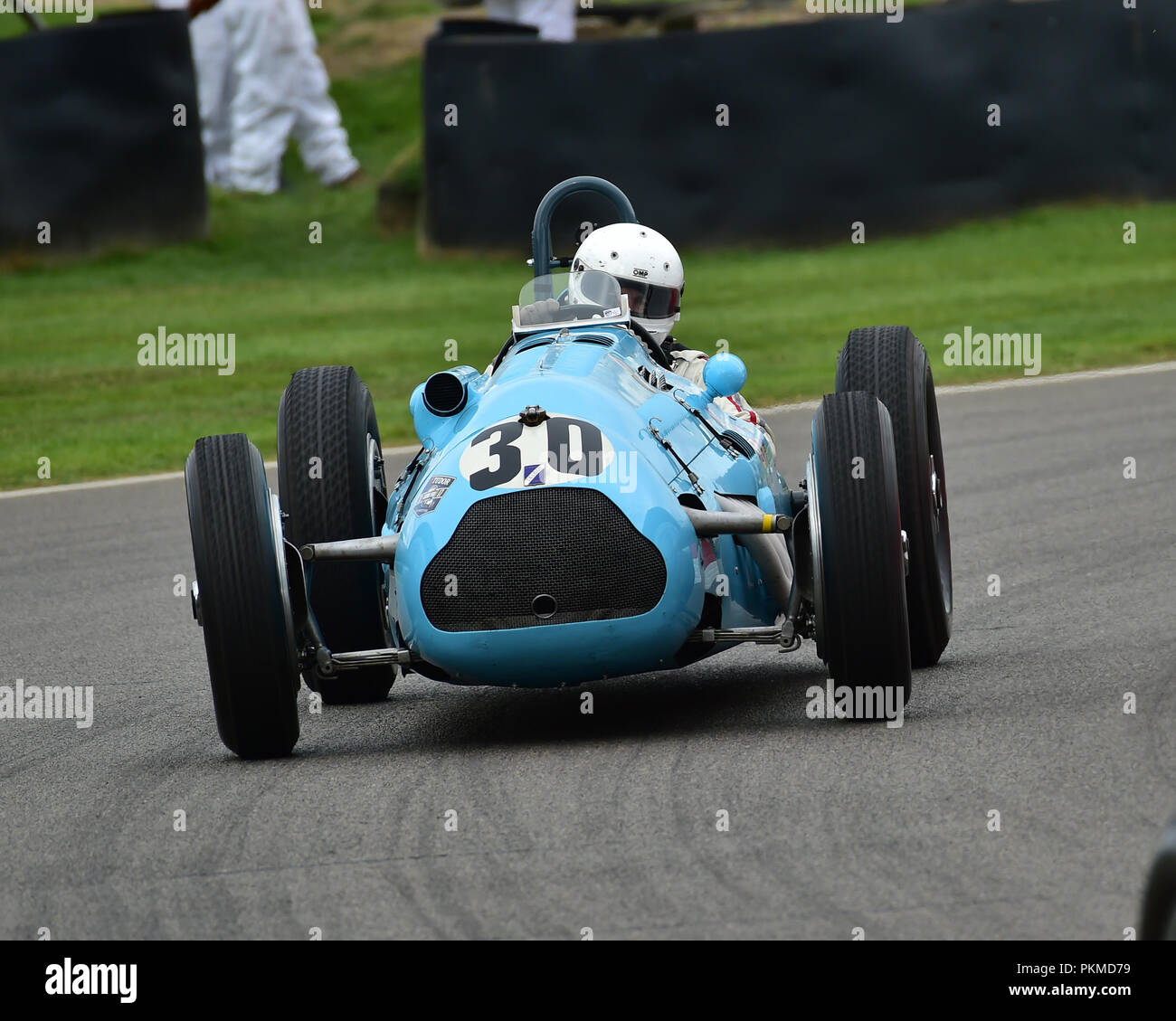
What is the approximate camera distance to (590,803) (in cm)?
564

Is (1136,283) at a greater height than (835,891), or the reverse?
(1136,283)

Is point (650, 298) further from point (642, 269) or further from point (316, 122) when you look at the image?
point (316, 122)

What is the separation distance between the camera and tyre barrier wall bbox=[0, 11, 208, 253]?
70.3 ft

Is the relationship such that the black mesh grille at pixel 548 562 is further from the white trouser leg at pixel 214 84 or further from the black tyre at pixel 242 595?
the white trouser leg at pixel 214 84

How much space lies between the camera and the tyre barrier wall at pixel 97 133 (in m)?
21.4

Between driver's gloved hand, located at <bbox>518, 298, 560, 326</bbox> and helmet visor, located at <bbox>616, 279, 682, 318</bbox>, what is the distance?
1.64 ft

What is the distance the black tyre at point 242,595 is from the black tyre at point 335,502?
688mm

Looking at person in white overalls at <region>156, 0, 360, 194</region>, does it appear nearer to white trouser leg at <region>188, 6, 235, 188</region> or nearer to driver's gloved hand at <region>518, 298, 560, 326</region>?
white trouser leg at <region>188, 6, 235, 188</region>

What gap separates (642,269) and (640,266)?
0.01 meters

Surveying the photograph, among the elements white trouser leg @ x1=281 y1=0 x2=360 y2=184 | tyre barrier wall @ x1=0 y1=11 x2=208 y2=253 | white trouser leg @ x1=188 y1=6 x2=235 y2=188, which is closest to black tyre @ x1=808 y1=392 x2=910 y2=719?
tyre barrier wall @ x1=0 y1=11 x2=208 y2=253

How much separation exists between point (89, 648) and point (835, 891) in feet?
16.4

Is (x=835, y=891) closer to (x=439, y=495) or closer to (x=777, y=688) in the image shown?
(x=439, y=495)
